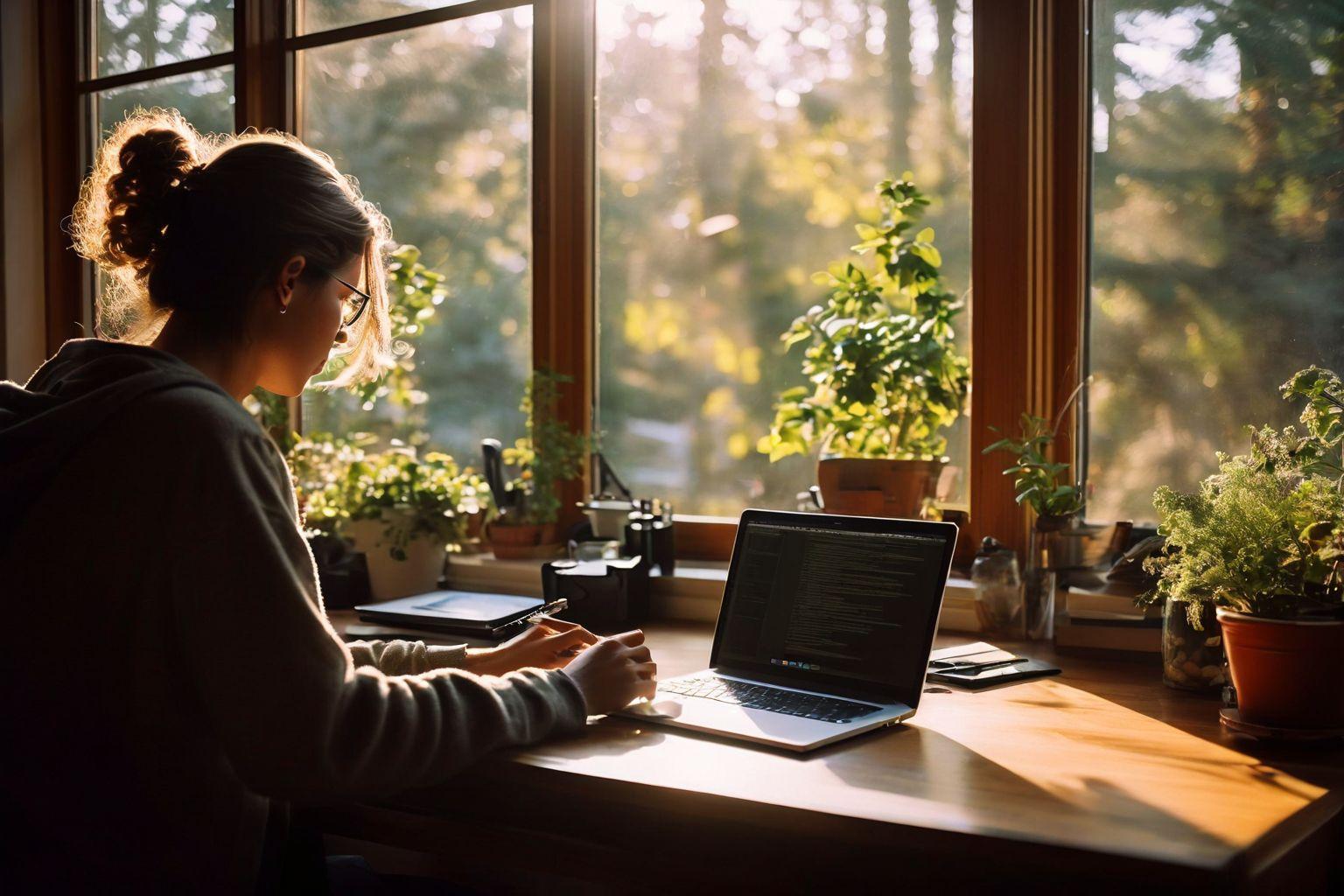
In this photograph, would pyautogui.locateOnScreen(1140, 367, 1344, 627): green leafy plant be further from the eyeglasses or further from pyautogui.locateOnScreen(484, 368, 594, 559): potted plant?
pyautogui.locateOnScreen(484, 368, 594, 559): potted plant

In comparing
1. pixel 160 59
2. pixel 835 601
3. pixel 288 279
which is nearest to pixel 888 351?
pixel 835 601

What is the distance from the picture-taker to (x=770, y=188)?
2367 millimetres

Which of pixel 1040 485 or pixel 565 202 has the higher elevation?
pixel 565 202

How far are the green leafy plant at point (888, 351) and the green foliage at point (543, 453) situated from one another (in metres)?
0.50

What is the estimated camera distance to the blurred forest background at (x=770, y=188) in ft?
6.28

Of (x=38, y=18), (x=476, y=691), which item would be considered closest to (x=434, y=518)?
(x=476, y=691)

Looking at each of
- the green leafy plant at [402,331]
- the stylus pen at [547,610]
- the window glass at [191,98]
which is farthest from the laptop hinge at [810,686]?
the window glass at [191,98]

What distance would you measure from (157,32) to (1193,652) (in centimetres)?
315

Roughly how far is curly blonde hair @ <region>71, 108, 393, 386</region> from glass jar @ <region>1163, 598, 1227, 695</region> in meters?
1.18

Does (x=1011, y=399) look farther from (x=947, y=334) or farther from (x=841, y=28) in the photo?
(x=841, y=28)

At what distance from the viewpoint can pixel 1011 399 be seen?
2088mm

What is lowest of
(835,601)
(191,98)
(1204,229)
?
(835,601)

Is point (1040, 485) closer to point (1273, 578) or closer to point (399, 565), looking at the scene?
point (1273, 578)

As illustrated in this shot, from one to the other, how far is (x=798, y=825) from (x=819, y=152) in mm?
1604
